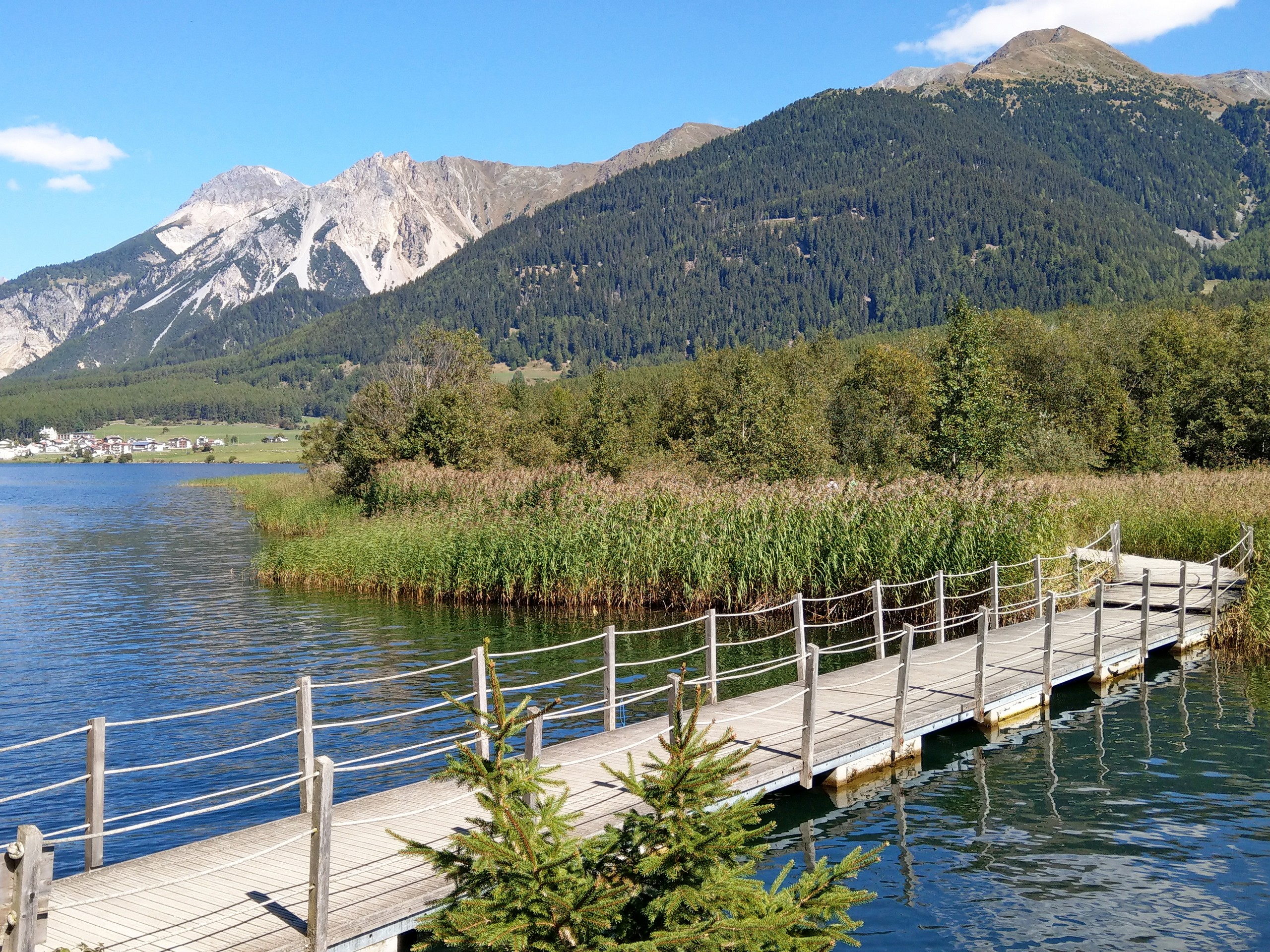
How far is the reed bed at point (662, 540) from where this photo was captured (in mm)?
24141

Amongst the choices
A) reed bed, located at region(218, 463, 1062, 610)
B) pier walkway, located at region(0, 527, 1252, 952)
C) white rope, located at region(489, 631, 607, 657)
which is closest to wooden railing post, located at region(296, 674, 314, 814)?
pier walkway, located at region(0, 527, 1252, 952)

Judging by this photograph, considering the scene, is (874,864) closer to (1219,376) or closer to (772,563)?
(772,563)

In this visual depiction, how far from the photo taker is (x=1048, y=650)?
57.3ft

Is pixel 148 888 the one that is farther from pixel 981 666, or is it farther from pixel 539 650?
pixel 981 666

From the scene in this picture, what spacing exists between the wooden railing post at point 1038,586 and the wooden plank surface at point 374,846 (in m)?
4.74

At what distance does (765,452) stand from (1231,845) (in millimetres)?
30571

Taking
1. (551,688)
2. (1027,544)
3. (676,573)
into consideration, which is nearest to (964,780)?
(551,688)

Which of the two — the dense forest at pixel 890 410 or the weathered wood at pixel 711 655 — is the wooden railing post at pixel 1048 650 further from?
the dense forest at pixel 890 410

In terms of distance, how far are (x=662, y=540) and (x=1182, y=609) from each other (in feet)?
39.6

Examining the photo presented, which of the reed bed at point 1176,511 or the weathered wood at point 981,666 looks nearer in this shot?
the weathered wood at point 981,666

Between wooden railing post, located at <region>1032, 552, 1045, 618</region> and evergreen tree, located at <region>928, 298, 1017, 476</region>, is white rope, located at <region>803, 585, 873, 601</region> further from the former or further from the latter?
evergreen tree, located at <region>928, 298, 1017, 476</region>

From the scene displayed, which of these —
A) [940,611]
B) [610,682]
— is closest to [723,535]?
[940,611]

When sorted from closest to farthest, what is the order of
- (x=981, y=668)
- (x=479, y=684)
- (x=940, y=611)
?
(x=479, y=684) < (x=981, y=668) < (x=940, y=611)

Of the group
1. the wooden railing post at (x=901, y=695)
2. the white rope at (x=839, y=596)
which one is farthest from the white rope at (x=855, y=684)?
the wooden railing post at (x=901, y=695)
